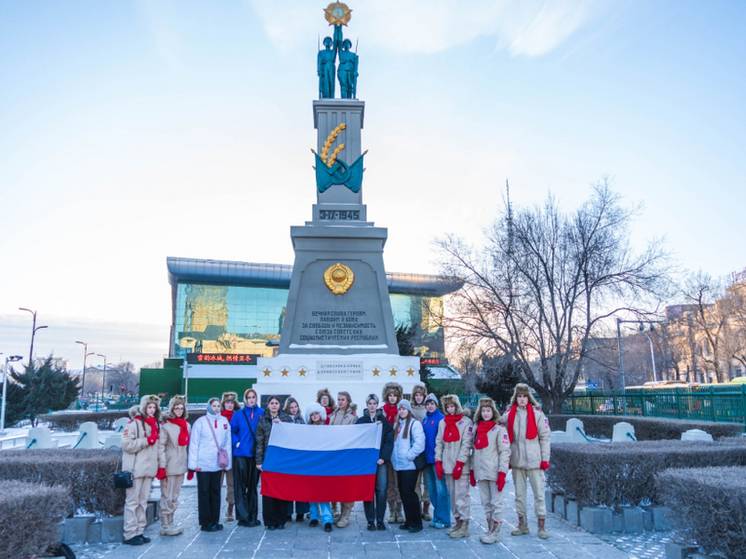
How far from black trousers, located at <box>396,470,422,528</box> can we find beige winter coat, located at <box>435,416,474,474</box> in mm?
432

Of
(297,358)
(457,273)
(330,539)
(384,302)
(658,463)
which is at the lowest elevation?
(330,539)

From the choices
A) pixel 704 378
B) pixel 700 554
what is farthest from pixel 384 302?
pixel 704 378

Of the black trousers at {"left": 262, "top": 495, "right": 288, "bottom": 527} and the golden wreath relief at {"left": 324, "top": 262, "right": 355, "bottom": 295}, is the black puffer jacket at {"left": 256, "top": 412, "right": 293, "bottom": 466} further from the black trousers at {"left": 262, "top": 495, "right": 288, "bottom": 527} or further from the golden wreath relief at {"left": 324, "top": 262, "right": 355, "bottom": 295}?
Result: the golden wreath relief at {"left": 324, "top": 262, "right": 355, "bottom": 295}

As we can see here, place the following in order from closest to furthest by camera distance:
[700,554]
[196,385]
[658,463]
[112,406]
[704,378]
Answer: [700,554] < [658,463] < [112,406] < [196,385] < [704,378]

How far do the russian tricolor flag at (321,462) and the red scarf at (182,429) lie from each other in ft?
3.70

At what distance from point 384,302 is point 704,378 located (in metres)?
66.1

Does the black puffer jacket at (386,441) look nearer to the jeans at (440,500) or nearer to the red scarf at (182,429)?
the jeans at (440,500)

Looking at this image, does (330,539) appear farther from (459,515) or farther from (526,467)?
→ (526,467)

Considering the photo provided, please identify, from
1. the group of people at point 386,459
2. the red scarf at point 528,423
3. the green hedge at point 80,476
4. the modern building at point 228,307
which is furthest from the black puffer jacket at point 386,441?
the modern building at point 228,307

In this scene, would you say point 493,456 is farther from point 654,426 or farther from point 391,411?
point 654,426

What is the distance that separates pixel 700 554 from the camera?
566 centimetres

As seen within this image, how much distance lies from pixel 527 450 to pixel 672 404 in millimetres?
14484

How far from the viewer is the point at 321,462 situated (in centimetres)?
812

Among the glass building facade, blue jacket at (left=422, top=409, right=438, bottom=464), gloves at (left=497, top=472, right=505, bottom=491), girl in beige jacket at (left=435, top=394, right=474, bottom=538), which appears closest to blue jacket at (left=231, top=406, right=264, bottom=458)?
blue jacket at (left=422, top=409, right=438, bottom=464)
